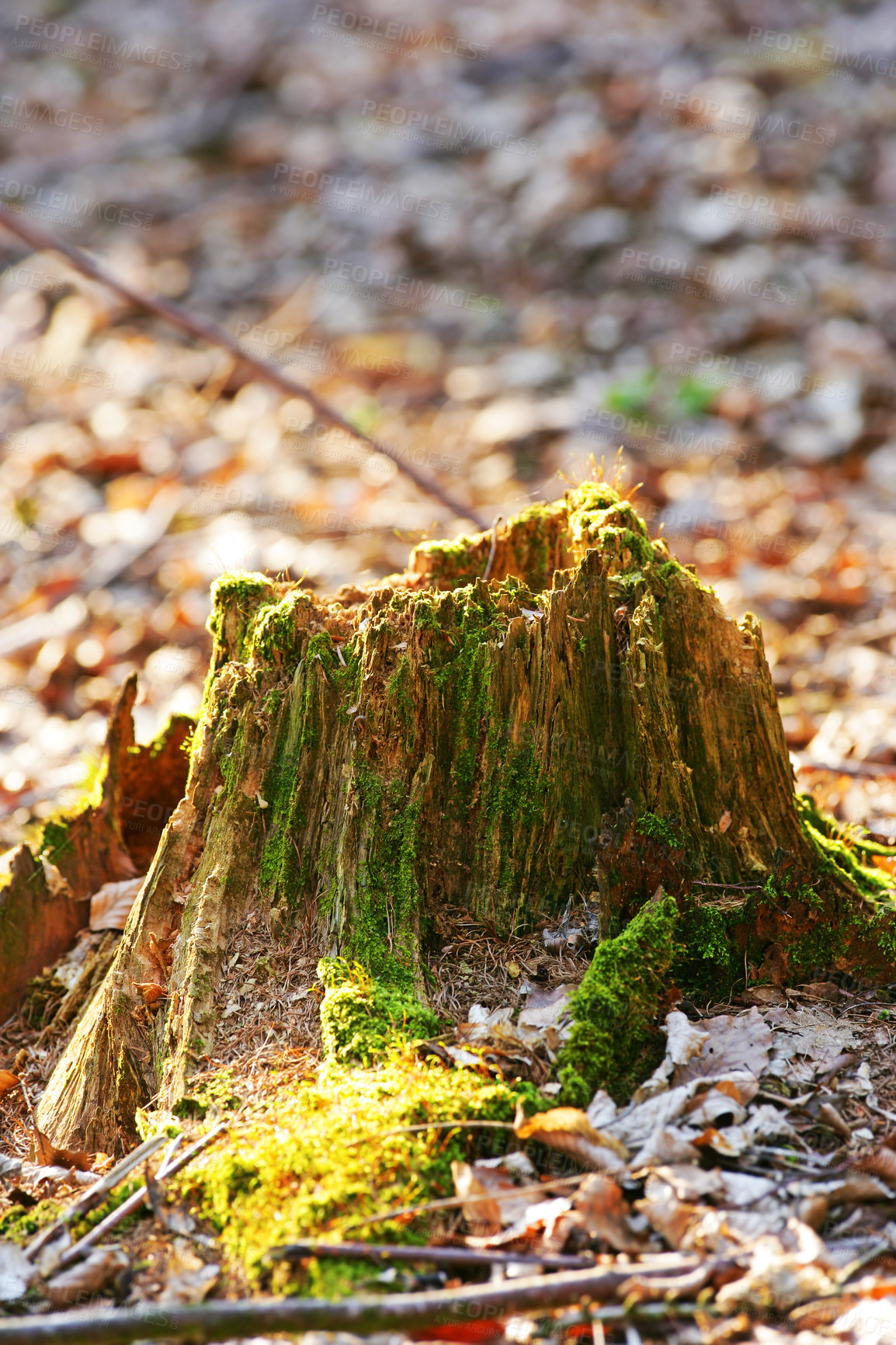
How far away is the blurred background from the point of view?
6375 mm

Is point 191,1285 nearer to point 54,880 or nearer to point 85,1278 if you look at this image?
point 85,1278

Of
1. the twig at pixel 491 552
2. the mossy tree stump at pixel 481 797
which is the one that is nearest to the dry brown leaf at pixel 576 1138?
the mossy tree stump at pixel 481 797

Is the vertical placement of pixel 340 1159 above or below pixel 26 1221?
above

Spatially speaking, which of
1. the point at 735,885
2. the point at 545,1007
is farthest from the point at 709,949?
the point at 545,1007

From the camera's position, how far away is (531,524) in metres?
3.33

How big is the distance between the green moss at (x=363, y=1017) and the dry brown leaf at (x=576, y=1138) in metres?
0.39

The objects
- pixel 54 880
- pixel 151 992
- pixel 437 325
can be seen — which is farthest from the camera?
pixel 437 325

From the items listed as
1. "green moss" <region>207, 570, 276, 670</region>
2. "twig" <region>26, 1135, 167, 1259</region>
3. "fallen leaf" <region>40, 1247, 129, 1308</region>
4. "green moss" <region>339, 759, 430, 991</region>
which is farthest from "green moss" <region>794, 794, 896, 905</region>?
"fallen leaf" <region>40, 1247, 129, 1308</region>

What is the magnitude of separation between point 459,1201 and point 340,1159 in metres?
0.27

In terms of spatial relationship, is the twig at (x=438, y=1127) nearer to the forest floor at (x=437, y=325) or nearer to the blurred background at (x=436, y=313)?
the forest floor at (x=437, y=325)

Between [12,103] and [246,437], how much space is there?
7.85m

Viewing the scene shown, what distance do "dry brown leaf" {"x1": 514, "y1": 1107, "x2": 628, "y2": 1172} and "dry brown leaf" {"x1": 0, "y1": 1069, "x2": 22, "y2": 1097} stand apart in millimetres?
1797

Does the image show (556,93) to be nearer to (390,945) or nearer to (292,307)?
(292,307)

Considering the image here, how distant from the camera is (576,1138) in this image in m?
2.08
